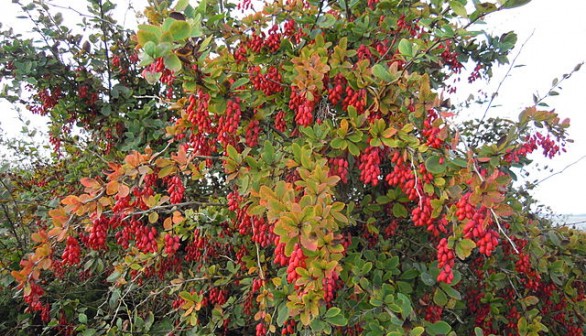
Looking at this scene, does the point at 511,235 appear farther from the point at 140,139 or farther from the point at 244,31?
the point at 140,139

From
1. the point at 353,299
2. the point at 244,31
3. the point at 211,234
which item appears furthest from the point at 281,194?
the point at 244,31

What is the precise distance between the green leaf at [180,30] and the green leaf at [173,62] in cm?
6

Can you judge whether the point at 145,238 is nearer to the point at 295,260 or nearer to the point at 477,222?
the point at 295,260

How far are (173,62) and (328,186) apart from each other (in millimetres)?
650

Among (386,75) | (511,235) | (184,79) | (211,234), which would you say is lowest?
(511,235)

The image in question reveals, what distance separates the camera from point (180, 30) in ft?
4.44

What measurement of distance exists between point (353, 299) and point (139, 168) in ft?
3.49

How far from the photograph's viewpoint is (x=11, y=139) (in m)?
5.08

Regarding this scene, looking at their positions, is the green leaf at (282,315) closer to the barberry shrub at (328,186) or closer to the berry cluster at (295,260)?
the barberry shrub at (328,186)

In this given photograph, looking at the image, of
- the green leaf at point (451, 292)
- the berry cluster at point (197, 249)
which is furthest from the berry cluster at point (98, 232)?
the green leaf at point (451, 292)

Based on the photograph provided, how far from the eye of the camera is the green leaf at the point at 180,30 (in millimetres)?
1342

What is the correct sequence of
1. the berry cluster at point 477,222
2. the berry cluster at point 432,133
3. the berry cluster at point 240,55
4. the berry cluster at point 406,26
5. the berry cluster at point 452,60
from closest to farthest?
the berry cluster at point 477,222 < the berry cluster at point 432,133 < the berry cluster at point 406,26 < the berry cluster at point 240,55 < the berry cluster at point 452,60

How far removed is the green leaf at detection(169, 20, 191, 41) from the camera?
1.34 m

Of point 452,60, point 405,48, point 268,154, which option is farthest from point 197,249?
point 452,60
